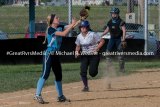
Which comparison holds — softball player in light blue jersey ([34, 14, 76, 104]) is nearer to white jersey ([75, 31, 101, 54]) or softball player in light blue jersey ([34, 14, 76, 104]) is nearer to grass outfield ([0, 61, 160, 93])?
white jersey ([75, 31, 101, 54])

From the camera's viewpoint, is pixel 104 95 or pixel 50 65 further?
pixel 104 95

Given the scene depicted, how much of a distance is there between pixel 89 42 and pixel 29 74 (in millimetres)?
4720

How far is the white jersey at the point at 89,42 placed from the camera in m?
13.0

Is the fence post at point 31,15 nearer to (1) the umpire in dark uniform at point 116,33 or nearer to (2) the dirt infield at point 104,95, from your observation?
(1) the umpire in dark uniform at point 116,33

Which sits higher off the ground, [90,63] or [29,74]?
[90,63]

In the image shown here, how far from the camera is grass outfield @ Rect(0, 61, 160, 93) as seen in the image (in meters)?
14.7

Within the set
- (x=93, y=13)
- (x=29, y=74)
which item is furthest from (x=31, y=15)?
(x=93, y=13)

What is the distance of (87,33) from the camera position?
12984 mm

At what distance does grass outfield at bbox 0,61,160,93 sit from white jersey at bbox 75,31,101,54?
2.13 m

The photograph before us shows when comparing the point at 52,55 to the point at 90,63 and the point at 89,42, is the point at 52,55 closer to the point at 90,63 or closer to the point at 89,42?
the point at 89,42

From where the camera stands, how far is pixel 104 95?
1278 centimetres

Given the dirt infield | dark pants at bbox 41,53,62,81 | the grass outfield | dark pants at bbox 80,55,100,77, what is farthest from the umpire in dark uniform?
dark pants at bbox 41,53,62,81

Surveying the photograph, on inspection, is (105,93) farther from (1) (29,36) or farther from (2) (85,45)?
(1) (29,36)

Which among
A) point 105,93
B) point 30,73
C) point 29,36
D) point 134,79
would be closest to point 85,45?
point 105,93
